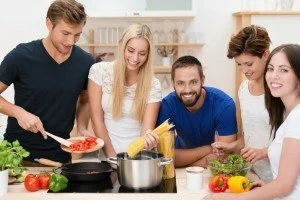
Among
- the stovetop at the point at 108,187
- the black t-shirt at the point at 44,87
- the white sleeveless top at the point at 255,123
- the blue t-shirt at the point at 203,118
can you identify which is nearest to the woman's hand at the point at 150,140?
the stovetop at the point at 108,187

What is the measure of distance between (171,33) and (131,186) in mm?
3142

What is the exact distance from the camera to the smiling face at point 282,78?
1.75m

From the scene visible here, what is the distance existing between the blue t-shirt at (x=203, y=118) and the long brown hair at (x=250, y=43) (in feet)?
0.94

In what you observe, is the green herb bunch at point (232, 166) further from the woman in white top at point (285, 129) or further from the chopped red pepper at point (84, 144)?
the chopped red pepper at point (84, 144)

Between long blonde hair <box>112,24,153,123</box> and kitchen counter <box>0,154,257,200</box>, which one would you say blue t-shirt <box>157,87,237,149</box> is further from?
kitchen counter <box>0,154,257,200</box>

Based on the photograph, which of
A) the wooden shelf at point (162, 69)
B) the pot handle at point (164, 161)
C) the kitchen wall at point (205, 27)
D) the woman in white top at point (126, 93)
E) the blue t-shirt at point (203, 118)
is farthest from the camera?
the kitchen wall at point (205, 27)

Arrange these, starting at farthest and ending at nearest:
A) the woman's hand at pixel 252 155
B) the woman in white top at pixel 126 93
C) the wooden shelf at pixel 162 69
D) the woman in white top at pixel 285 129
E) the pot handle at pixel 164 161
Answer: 1. the wooden shelf at pixel 162 69
2. the woman in white top at pixel 126 93
3. the woman's hand at pixel 252 155
4. the pot handle at pixel 164 161
5. the woman in white top at pixel 285 129

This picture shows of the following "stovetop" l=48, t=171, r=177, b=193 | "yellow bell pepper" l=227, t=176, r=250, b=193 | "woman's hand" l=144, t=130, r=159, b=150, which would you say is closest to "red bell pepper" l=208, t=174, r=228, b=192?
"yellow bell pepper" l=227, t=176, r=250, b=193

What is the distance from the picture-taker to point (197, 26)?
489cm

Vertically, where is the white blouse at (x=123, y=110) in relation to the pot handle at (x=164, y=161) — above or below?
above

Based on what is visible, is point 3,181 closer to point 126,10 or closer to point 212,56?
point 126,10

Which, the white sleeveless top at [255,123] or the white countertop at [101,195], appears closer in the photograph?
the white countertop at [101,195]

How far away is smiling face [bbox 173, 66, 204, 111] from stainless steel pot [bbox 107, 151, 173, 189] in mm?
584

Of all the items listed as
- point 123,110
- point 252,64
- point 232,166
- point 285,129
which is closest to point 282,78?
point 285,129
